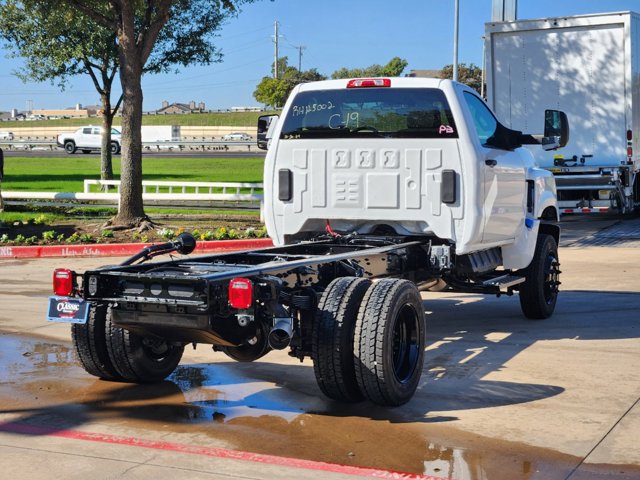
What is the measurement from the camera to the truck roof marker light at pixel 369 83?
28.8ft

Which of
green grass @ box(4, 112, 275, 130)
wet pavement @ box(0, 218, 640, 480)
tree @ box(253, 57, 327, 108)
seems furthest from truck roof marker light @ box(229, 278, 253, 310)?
green grass @ box(4, 112, 275, 130)

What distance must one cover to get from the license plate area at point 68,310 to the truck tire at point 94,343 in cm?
46

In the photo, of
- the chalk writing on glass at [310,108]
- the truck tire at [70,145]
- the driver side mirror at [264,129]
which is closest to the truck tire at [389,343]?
the chalk writing on glass at [310,108]

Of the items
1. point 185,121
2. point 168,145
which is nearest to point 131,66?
point 168,145

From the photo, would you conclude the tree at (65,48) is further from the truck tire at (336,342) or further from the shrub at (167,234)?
the truck tire at (336,342)

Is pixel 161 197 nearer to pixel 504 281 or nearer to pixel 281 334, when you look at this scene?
pixel 504 281

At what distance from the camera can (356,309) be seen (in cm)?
654

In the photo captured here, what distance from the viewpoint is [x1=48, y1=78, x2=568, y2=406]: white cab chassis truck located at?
6391 mm

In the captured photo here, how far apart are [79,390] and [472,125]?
12.9 ft

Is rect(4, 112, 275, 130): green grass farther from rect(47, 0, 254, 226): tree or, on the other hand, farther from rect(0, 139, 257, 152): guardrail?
rect(47, 0, 254, 226): tree

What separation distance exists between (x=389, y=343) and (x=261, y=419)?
972 millimetres

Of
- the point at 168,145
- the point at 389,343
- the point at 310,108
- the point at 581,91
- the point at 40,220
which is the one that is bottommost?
the point at 389,343

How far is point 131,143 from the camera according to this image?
17984 mm

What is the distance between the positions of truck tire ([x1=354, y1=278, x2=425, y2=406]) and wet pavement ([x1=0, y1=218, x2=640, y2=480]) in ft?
0.66
